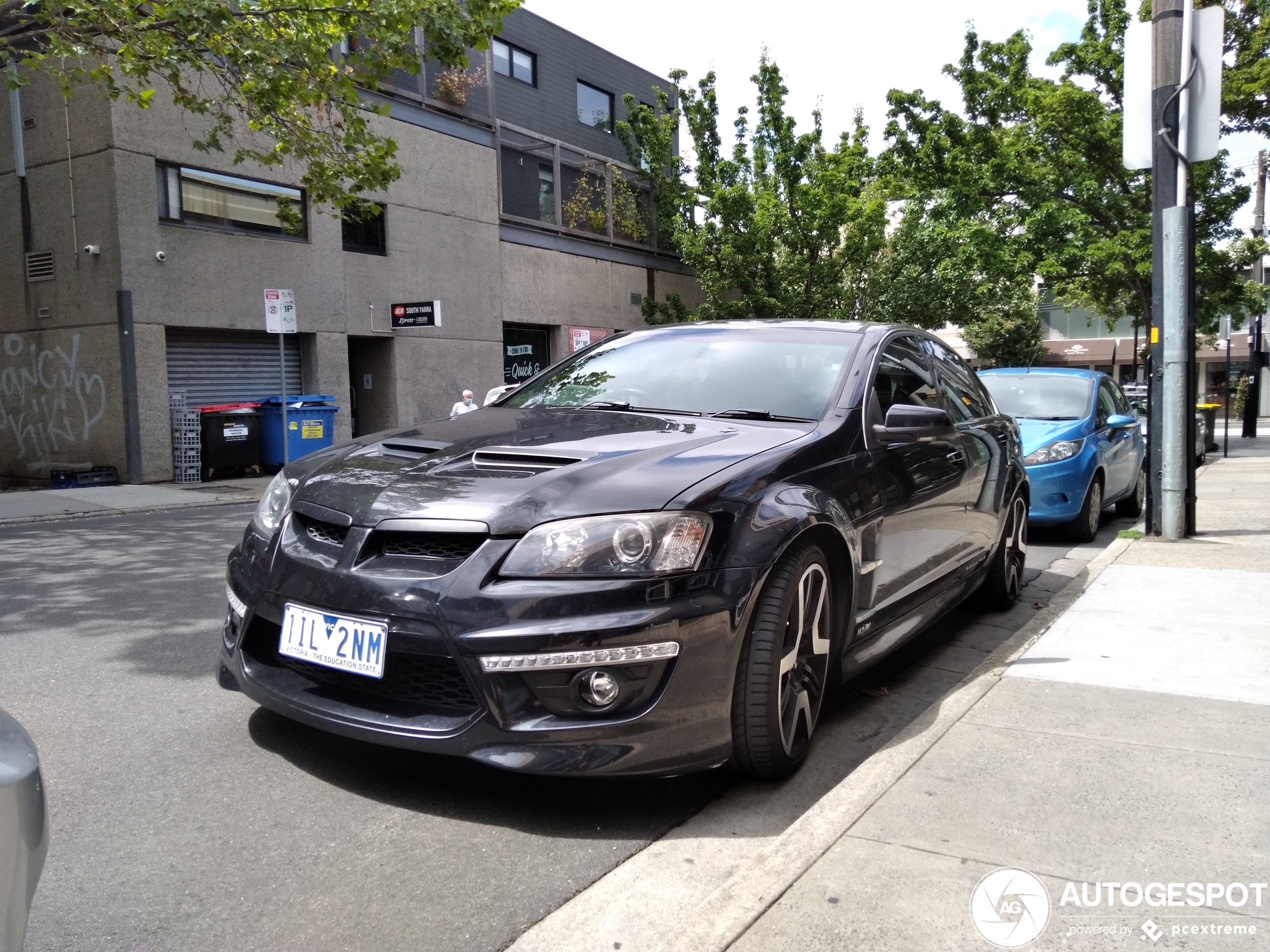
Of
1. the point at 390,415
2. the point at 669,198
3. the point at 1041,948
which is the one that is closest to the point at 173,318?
the point at 390,415

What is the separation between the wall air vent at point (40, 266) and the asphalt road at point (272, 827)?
12.9 metres

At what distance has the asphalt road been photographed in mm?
2447

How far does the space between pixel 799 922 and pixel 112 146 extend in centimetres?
1546

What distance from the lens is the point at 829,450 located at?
3.69m

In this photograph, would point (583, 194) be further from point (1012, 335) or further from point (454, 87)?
point (1012, 335)

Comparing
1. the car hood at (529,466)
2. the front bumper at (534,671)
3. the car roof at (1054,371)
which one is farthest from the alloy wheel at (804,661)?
the car roof at (1054,371)

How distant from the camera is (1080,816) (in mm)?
2898

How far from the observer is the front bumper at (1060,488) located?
827 cm

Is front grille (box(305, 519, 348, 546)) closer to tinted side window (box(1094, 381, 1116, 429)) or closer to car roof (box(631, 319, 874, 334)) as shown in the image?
car roof (box(631, 319, 874, 334))

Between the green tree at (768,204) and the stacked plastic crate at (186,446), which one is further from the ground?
the green tree at (768,204)

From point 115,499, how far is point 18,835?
12.3 meters

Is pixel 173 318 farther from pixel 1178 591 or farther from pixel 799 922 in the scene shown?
pixel 799 922

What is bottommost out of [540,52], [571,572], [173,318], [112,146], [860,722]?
[860,722]
